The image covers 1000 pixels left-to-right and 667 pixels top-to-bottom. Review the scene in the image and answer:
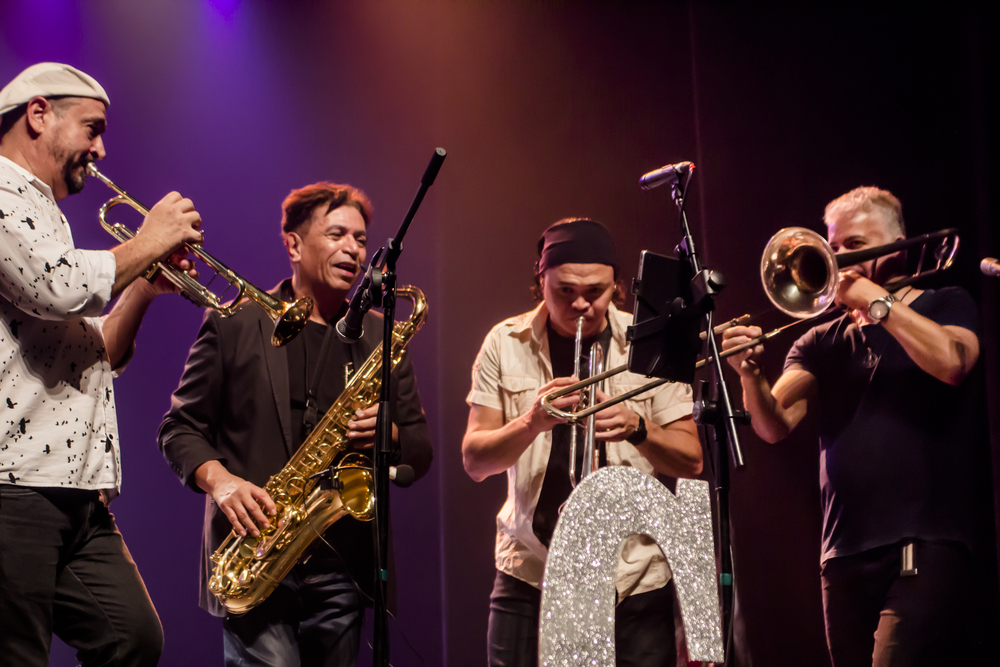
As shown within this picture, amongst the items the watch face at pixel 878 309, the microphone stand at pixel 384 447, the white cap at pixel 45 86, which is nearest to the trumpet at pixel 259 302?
the white cap at pixel 45 86

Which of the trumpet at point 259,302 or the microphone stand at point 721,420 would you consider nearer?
the microphone stand at point 721,420

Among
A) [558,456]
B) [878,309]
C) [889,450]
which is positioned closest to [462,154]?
[558,456]

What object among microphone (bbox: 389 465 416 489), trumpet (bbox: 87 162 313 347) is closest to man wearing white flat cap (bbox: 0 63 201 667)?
trumpet (bbox: 87 162 313 347)

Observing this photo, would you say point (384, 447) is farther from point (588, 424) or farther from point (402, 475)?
point (588, 424)

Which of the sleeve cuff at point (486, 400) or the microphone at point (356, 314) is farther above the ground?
the microphone at point (356, 314)

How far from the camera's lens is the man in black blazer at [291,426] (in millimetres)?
2775

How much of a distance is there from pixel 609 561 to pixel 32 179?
206 centimetres

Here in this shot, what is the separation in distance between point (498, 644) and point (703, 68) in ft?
11.6

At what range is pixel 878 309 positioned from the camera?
3.07 metres

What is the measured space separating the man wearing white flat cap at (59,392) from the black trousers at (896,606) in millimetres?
2519

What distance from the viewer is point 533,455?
121 inches

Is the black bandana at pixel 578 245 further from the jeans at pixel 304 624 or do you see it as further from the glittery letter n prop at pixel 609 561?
the jeans at pixel 304 624

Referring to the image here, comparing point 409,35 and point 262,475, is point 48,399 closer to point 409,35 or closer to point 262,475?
point 262,475

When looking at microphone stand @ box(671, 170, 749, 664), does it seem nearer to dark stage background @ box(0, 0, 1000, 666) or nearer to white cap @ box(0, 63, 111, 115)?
white cap @ box(0, 63, 111, 115)
